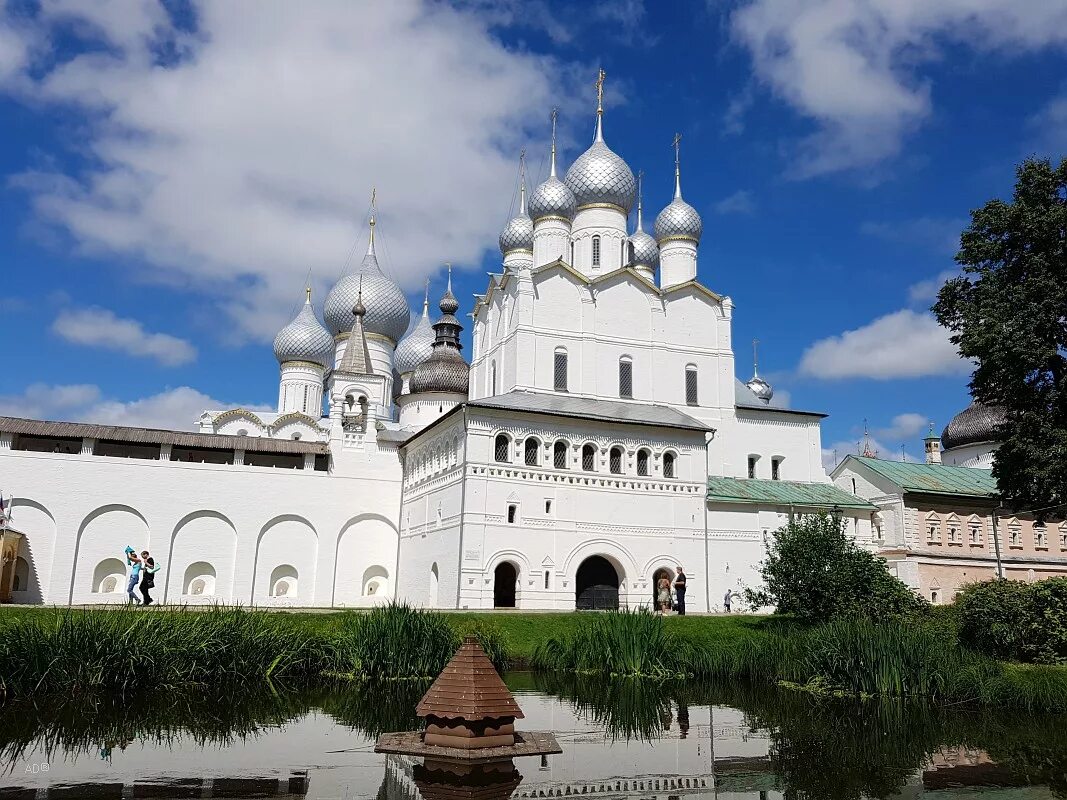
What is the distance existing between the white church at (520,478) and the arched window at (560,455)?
49mm

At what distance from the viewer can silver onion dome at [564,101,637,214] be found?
107 feet

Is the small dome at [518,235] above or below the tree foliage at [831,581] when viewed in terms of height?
above

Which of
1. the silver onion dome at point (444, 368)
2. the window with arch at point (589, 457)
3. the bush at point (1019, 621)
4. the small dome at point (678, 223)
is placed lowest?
the bush at point (1019, 621)

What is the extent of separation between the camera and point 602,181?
3244 cm

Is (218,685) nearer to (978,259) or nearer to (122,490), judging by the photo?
(122,490)

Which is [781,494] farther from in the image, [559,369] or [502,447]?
[502,447]

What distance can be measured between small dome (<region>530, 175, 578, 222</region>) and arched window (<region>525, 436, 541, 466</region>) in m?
10.9

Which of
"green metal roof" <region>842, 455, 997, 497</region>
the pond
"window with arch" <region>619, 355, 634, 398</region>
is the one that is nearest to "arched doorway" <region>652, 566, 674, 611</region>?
"window with arch" <region>619, 355, 634, 398</region>

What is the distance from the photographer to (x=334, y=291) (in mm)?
46781

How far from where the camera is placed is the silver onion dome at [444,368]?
39.6 meters

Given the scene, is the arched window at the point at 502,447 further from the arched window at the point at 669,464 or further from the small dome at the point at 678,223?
the small dome at the point at 678,223

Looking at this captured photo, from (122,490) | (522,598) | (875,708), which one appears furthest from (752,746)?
(122,490)

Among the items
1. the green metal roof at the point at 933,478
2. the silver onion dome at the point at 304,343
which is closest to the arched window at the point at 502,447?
the green metal roof at the point at 933,478

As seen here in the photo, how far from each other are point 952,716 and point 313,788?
8814mm
